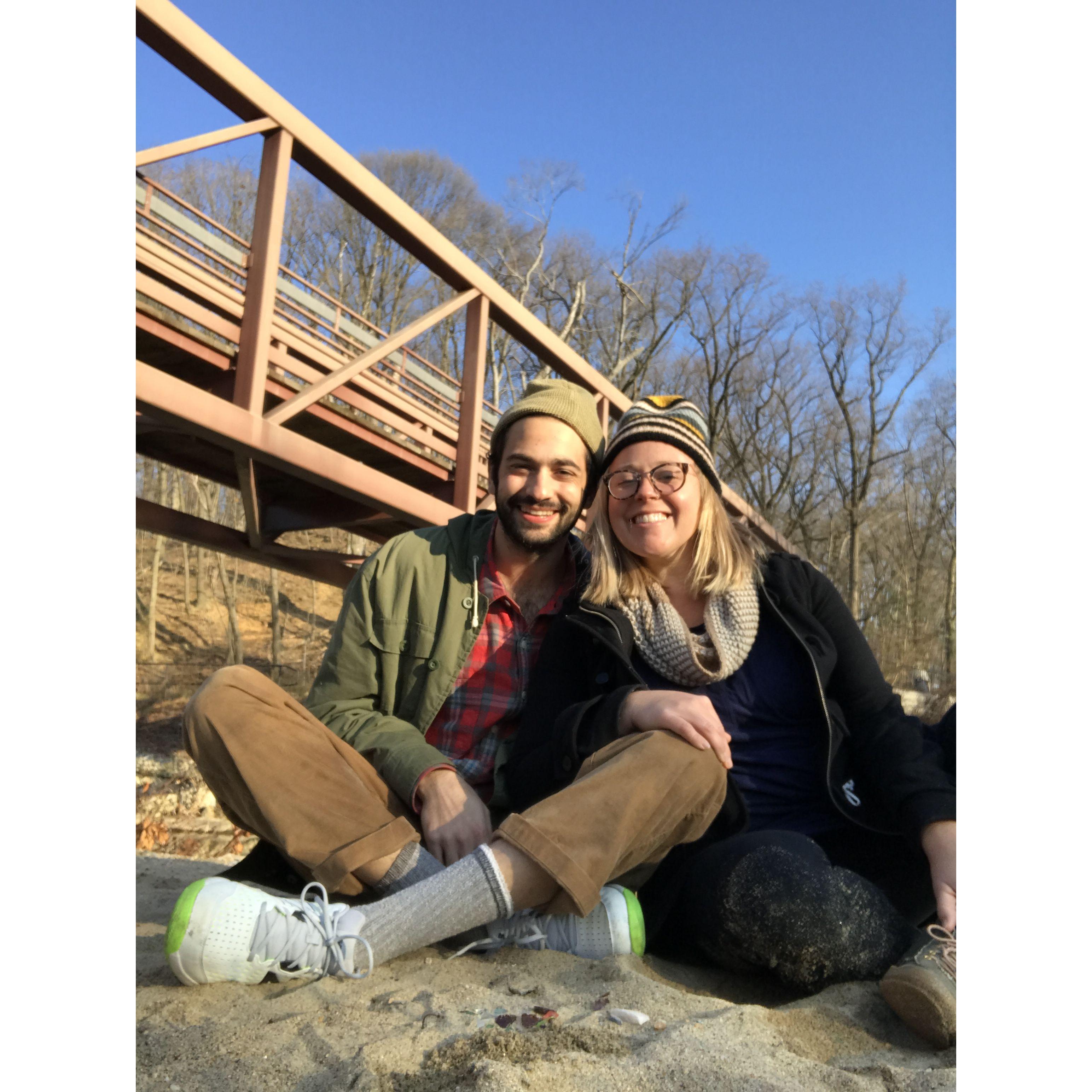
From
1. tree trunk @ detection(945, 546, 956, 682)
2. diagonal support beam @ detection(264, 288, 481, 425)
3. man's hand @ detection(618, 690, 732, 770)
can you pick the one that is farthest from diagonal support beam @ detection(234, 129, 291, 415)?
tree trunk @ detection(945, 546, 956, 682)

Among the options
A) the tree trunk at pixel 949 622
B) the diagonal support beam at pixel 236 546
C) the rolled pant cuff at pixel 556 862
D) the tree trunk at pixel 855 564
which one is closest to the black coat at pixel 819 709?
the rolled pant cuff at pixel 556 862

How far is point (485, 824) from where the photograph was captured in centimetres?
191

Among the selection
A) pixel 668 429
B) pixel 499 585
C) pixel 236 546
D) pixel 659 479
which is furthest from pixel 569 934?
pixel 236 546

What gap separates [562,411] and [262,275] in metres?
2.23

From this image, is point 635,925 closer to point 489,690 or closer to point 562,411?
point 489,690

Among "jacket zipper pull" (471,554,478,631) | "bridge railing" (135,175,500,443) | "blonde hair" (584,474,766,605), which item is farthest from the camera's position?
"bridge railing" (135,175,500,443)

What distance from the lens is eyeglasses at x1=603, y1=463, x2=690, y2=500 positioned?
7.14 feet

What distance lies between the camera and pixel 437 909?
1.53 meters

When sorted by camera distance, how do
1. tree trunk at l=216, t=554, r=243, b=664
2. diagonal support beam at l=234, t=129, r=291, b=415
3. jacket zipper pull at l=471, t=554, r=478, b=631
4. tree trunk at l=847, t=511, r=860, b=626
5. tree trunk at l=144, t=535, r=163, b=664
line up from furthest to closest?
tree trunk at l=847, t=511, r=860, b=626 < tree trunk at l=216, t=554, r=243, b=664 < tree trunk at l=144, t=535, r=163, b=664 < diagonal support beam at l=234, t=129, r=291, b=415 < jacket zipper pull at l=471, t=554, r=478, b=631

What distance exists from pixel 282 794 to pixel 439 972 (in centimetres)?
47

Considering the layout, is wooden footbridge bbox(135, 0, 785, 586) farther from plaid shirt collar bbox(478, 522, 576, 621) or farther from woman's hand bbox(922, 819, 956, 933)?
woman's hand bbox(922, 819, 956, 933)

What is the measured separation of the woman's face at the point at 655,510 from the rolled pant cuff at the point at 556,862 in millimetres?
818

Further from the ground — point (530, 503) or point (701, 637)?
point (530, 503)
